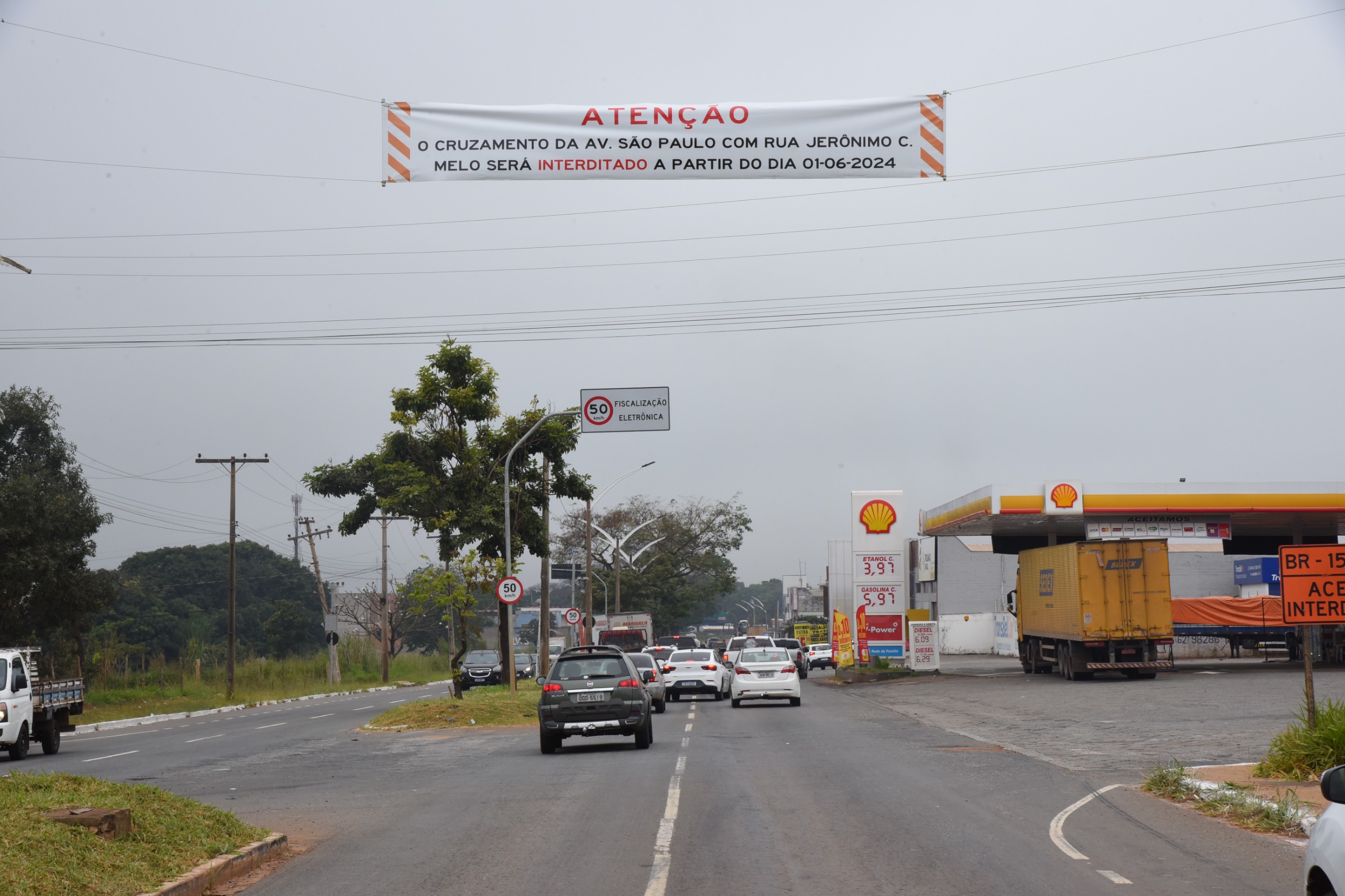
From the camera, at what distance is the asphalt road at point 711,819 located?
8586 millimetres

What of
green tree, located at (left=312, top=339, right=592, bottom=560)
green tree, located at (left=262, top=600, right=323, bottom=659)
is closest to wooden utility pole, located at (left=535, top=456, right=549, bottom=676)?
green tree, located at (left=312, top=339, right=592, bottom=560)

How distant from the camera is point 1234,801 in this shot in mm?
11359

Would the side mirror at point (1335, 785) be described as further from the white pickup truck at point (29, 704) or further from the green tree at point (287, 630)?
the green tree at point (287, 630)

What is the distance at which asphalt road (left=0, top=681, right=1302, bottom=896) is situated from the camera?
859cm

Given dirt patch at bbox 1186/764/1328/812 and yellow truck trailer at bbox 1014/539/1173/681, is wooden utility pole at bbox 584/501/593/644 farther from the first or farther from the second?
dirt patch at bbox 1186/764/1328/812

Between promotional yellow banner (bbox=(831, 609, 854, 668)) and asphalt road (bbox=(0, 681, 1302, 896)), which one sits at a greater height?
asphalt road (bbox=(0, 681, 1302, 896))

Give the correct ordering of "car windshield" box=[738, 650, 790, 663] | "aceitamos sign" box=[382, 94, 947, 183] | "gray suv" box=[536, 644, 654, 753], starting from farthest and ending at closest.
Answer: "car windshield" box=[738, 650, 790, 663]
"gray suv" box=[536, 644, 654, 753]
"aceitamos sign" box=[382, 94, 947, 183]

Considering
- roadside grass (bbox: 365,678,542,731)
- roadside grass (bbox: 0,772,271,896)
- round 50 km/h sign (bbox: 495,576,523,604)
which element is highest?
A: round 50 km/h sign (bbox: 495,576,523,604)

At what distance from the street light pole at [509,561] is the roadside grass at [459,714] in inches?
97.7

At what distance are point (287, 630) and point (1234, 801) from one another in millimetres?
79805

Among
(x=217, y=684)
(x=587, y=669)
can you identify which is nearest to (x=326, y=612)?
(x=217, y=684)

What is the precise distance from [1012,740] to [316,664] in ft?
150

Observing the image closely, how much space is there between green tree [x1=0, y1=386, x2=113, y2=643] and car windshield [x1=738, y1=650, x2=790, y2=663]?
21.5 meters

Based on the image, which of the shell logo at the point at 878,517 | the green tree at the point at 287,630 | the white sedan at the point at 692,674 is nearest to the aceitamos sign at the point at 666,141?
the white sedan at the point at 692,674
